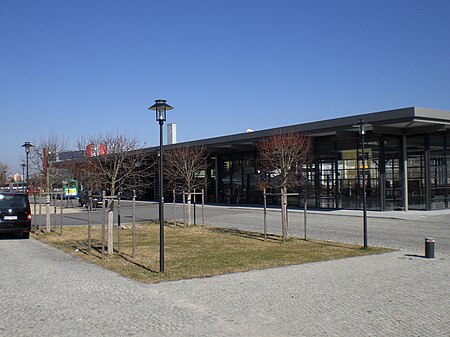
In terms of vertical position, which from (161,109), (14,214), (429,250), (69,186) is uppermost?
(161,109)

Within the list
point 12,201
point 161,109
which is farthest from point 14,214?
Result: point 161,109

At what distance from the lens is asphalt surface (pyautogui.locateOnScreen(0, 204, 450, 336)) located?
6.32m

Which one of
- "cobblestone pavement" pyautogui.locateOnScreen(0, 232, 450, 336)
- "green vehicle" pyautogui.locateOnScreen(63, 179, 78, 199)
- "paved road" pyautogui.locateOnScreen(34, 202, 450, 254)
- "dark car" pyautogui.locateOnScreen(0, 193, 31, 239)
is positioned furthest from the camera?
"green vehicle" pyautogui.locateOnScreen(63, 179, 78, 199)

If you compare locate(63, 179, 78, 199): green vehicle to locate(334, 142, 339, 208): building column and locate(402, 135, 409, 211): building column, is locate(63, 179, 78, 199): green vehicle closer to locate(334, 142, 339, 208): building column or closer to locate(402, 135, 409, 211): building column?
locate(334, 142, 339, 208): building column

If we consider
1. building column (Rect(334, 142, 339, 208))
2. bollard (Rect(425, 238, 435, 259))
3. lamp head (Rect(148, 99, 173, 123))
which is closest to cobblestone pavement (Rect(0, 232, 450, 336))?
bollard (Rect(425, 238, 435, 259))

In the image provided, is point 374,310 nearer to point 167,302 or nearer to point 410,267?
point 167,302

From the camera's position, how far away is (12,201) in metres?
17.1

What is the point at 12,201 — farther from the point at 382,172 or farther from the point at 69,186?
the point at 69,186

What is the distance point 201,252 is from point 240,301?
5.52 m

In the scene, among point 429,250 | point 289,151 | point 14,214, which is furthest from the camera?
point 289,151

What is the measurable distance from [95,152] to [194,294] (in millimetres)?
18597

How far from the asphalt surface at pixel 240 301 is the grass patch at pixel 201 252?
0.58 meters

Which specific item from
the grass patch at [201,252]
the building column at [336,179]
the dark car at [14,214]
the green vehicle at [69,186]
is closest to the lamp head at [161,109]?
the grass patch at [201,252]

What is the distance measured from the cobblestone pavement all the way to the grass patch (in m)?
0.59
